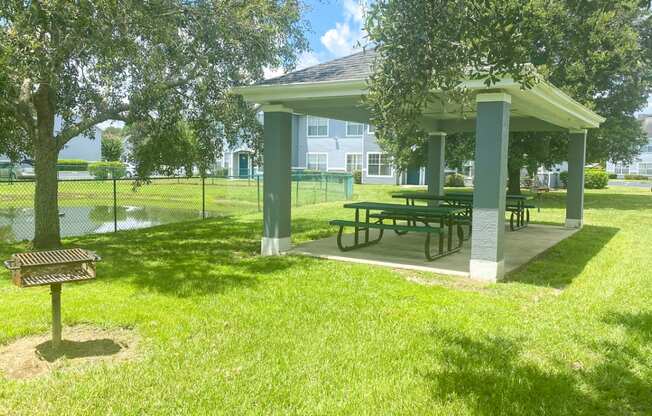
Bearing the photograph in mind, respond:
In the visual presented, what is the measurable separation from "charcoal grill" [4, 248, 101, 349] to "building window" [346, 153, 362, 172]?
3304 centimetres

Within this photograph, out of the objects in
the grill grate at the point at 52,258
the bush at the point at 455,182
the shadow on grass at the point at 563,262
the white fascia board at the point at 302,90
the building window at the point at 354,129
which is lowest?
the shadow on grass at the point at 563,262

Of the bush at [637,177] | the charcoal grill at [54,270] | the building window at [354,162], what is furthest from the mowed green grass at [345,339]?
the bush at [637,177]

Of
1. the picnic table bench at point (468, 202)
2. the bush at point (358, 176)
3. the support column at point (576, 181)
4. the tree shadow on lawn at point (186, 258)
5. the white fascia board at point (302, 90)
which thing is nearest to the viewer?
the tree shadow on lawn at point (186, 258)

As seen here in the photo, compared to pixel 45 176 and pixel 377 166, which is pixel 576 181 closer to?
pixel 45 176

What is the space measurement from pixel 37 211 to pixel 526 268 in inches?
322

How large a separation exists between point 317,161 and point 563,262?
3028cm

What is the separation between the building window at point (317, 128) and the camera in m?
38.2

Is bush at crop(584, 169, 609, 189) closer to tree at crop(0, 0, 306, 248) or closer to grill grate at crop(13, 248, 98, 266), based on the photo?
tree at crop(0, 0, 306, 248)

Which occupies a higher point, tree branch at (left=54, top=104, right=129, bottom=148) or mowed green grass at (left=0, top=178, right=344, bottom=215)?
tree branch at (left=54, top=104, right=129, bottom=148)

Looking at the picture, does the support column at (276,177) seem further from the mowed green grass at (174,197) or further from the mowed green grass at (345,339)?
the mowed green grass at (174,197)

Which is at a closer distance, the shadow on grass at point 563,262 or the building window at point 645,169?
the shadow on grass at point 563,262

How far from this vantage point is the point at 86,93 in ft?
31.8

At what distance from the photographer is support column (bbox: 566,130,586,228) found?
13547mm

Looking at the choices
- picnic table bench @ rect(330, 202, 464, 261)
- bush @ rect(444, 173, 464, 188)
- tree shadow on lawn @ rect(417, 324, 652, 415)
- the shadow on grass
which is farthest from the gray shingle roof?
bush @ rect(444, 173, 464, 188)
